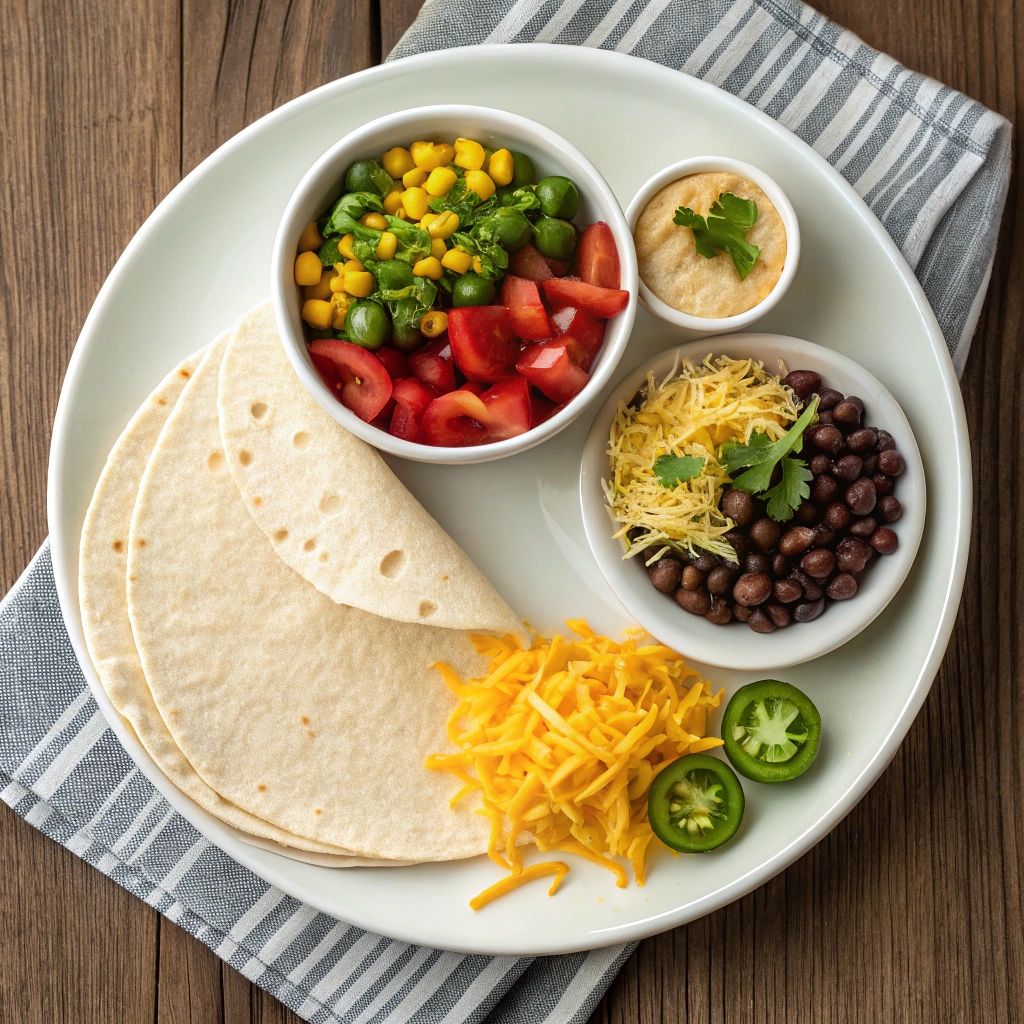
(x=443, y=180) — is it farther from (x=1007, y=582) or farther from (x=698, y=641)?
(x=1007, y=582)

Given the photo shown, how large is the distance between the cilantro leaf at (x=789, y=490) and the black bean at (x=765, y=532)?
2 centimetres

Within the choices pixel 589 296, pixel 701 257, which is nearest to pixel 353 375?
pixel 589 296

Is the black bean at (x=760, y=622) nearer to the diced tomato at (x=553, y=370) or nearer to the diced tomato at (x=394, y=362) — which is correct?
the diced tomato at (x=553, y=370)

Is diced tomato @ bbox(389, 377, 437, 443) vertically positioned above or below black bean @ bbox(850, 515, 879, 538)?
above

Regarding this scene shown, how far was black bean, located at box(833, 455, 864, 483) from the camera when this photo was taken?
2.41m

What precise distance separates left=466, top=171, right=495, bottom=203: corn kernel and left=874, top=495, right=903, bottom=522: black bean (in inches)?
54.5

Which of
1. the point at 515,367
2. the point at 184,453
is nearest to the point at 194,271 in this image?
the point at 184,453

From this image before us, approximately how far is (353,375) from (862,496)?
1424 millimetres

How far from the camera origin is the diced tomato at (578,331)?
2283 mm

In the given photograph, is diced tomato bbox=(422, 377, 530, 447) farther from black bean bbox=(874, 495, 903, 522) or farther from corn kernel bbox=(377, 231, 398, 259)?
black bean bbox=(874, 495, 903, 522)

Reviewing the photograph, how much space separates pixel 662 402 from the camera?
247 cm

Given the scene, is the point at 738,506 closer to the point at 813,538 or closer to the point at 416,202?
the point at 813,538

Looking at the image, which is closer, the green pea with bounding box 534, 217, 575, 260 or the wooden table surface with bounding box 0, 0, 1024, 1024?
the green pea with bounding box 534, 217, 575, 260

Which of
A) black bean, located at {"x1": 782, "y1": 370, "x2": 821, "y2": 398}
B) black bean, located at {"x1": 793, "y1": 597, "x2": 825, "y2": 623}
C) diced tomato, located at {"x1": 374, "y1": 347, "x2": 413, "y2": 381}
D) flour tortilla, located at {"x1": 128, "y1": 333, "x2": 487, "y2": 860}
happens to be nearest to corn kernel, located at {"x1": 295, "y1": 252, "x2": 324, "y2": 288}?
diced tomato, located at {"x1": 374, "y1": 347, "x2": 413, "y2": 381}
